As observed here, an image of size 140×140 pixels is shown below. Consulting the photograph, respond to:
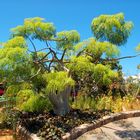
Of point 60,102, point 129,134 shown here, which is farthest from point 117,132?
point 60,102

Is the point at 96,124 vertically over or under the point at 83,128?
over

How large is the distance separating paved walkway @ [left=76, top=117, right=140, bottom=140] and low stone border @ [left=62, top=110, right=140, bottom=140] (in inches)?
5.7

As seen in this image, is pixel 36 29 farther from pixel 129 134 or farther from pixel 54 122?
pixel 129 134

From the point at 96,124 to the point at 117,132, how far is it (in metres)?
0.88

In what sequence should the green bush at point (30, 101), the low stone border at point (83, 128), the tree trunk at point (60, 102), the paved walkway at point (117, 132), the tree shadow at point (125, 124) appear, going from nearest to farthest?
the low stone border at point (83, 128) < the paved walkway at point (117, 132) < the green bush at point (30, 101) < the tree shadow at point (125, 124) < the tree trunk at point (60, 102)

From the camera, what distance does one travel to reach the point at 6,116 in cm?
1216

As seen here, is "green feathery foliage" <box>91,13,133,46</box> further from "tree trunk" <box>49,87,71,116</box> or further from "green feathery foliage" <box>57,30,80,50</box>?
"tree trunk" <box>49,87,71,116</box>

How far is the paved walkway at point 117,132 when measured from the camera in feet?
32.9

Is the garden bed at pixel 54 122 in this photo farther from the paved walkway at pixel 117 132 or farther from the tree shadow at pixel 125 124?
the tree shadow at pixel 125 124

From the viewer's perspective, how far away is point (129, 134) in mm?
10359

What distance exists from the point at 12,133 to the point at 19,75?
2119 mm

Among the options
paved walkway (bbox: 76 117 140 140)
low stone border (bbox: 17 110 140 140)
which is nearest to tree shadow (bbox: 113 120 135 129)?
paved walkway (bbox: 76 117 140 140)

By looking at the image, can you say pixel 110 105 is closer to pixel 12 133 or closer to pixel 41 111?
pixel 41 111

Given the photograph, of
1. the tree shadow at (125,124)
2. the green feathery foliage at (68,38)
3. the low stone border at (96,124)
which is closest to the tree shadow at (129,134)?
the tree shadow at (125,124)
